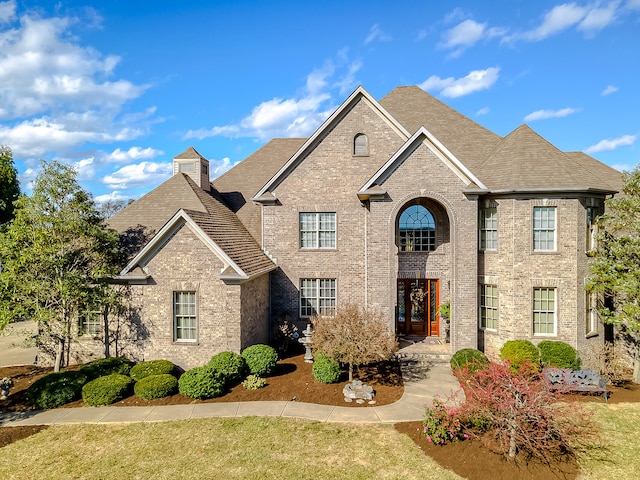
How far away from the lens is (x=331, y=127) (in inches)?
726

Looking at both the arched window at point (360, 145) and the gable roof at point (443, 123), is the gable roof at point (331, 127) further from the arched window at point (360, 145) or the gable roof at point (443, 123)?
the gable roof at point (443, 123)

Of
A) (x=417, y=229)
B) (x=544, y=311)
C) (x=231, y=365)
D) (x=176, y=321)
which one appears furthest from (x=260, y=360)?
(x=544, y=311)

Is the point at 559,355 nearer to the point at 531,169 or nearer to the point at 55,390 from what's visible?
the point at 531,169

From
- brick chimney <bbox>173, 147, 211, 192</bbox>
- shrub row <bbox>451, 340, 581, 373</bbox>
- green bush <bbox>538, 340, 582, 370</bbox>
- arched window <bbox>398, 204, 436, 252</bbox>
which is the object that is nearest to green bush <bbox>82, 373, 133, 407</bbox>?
brick chimney <bbox>173, 147, 211, 192</bbox>

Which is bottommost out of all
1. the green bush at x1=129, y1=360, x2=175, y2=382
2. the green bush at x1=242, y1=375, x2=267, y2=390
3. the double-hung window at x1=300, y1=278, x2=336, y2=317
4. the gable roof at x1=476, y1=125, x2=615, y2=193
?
the green bush at x1=242, y1=375, x2=267, y2=390

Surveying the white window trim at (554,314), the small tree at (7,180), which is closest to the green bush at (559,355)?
the white window trim at (554,314)

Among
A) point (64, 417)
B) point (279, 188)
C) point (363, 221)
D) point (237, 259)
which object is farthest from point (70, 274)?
point (363, 221)

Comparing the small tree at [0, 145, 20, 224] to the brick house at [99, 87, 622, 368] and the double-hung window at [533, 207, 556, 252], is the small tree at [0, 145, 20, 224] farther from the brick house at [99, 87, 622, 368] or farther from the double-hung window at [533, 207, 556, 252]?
the double-hung window at [533, 207, 556, 252]

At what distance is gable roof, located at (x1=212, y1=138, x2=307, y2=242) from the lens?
67.3ft

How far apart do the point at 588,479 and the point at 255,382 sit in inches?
395

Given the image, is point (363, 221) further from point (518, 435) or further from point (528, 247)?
point (518, 435)

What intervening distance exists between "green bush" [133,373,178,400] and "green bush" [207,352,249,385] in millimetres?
1433

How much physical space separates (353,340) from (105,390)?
8.88 meters

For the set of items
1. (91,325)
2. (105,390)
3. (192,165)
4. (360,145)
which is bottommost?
(105,390)
